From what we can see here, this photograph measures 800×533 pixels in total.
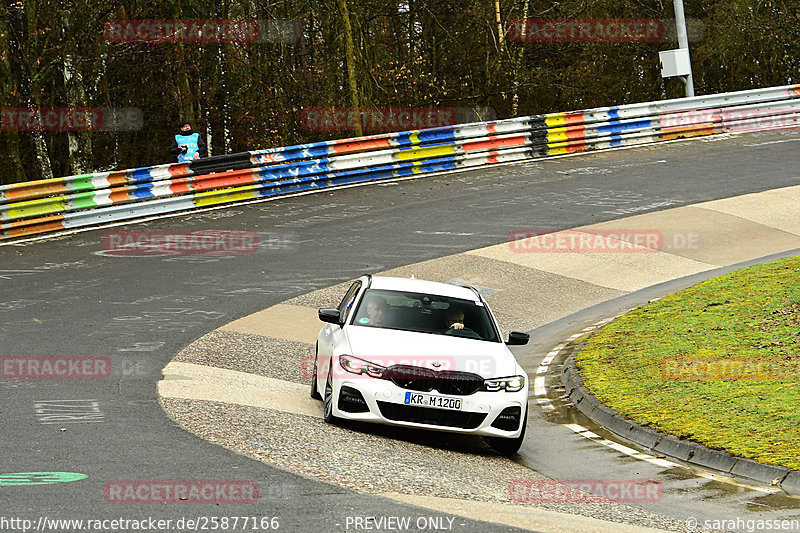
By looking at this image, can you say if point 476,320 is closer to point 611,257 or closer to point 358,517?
point 358,517

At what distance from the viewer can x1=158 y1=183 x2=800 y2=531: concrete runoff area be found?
40.0 ft

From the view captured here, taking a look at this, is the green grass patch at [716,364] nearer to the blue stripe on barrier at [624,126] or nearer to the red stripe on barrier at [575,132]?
the red stripe on barrier at [575,132]

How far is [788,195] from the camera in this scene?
2308 centimetres

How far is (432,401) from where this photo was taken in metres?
9.68

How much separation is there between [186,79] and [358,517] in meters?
25.5

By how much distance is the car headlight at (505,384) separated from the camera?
989 cm

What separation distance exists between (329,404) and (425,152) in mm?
16790

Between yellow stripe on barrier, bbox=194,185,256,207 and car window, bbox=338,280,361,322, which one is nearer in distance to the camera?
car window, bbox=338,280,361,322
